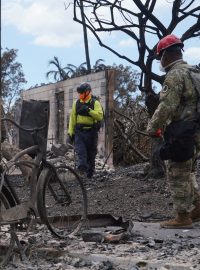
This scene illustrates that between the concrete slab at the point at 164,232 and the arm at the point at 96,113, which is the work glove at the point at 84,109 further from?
the concrete slab at the point at 164,232

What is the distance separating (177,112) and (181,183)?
79 cm

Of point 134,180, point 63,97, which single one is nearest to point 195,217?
point 134,180

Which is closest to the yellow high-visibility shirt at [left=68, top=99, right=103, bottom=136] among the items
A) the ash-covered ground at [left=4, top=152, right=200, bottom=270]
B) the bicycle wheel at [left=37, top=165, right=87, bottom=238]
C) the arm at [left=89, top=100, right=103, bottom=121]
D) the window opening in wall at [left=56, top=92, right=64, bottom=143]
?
the arm at [left=89, top=100, right=103, bottom=121]

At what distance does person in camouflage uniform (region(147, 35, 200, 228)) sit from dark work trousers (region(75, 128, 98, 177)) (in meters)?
5.32

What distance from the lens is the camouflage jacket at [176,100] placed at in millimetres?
6398

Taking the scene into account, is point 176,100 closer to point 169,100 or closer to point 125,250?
point 169,100

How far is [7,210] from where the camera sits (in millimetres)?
5180

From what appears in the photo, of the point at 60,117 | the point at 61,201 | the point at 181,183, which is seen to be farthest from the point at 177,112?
the point at 60,117

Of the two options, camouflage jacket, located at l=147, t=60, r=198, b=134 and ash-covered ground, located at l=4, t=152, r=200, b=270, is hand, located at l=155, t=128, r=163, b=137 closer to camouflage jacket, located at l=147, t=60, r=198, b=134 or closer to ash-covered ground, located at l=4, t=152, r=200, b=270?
camouflage jacket, located at l=147, t=60, r=198, b=134

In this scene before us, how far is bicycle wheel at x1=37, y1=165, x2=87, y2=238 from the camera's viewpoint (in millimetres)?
5832

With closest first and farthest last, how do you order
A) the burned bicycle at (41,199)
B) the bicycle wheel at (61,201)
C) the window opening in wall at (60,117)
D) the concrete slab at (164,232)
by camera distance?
the burned bicycle at (41,199), the bicycle wheel at (61,201), the concrete slab at (164,232), the window opening in wall at (60,117)

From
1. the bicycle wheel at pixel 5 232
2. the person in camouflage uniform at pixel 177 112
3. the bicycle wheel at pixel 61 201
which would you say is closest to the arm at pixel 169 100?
the person in camouflage uniform at pixel 177 112

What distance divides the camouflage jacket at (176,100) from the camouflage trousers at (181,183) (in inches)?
19.0

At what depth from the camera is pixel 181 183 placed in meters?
6.55
